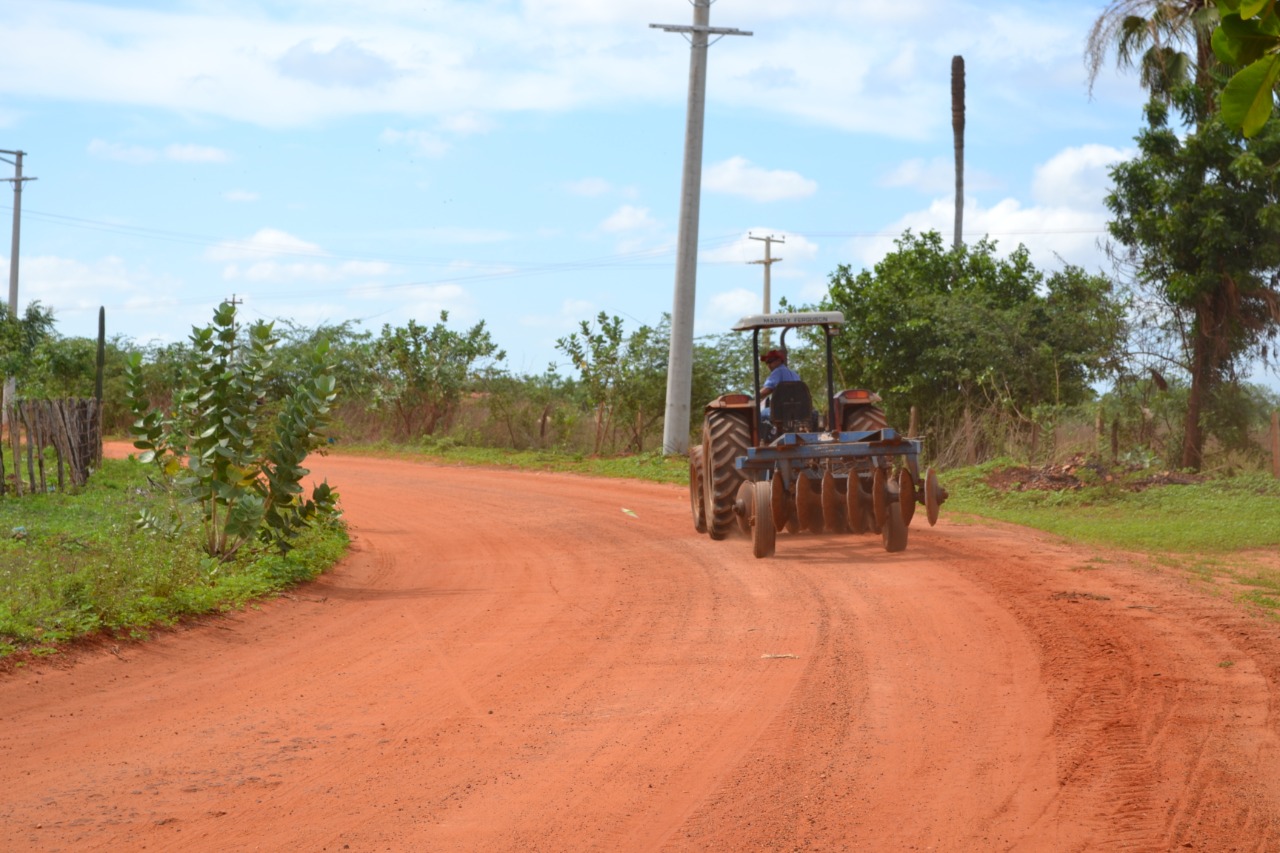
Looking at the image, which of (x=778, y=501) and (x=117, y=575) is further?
(x=778, y=501)

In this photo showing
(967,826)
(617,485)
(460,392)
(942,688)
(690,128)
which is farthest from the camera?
(460,392)

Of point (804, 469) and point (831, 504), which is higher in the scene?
point (804, 469)

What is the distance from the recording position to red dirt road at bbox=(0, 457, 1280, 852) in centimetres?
472

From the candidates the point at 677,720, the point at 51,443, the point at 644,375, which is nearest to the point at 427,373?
the point at 644,375

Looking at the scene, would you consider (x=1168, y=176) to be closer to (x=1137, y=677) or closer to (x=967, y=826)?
(x=1137, y=677)

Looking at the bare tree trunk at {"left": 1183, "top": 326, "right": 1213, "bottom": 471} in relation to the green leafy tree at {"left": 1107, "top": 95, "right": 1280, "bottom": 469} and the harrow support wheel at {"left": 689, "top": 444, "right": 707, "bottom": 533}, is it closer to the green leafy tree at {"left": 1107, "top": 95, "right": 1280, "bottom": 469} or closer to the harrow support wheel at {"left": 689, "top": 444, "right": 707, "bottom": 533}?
the green leafy tree at {"left": 1107, "top": 95, "right": 1280, "bottom": 469}

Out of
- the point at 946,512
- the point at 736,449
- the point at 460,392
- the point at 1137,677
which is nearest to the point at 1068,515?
the point at 946,512

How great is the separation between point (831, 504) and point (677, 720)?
20.1 feet

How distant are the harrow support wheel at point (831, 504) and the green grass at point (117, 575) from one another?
475 centimetres

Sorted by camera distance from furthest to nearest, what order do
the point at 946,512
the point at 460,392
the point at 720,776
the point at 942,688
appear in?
the point at 460,392, the point at 946,512, the point at 942,688, the point at 720,776

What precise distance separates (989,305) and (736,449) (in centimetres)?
1335

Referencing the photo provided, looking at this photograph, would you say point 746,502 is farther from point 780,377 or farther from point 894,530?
point 780,377

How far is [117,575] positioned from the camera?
352 inches

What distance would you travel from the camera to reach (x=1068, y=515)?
16.4 metres
